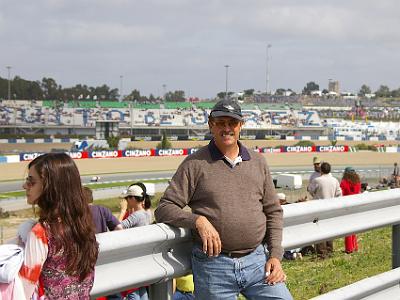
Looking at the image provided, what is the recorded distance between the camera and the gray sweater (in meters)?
3.14

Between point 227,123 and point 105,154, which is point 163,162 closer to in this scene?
point 105,154

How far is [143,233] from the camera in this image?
2.88m

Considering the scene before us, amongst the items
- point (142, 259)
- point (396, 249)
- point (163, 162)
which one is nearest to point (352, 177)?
point (396, 249)

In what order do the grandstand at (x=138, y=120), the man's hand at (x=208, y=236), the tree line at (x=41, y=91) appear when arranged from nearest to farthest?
the man's hand at (x=208, y=236), the grandstand at (x=138, y=120), the tree line at (x=41, y=91)

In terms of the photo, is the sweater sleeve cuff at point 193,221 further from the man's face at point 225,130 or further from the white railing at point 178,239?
the man's face at point 225,130

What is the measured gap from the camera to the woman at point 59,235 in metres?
2.51

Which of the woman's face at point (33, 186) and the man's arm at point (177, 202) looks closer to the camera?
the woman's face at point (33, 186)

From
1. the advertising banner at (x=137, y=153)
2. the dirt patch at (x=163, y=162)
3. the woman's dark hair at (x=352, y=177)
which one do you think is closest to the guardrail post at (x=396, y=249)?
the woman's dark hair at (x=352, y=177)

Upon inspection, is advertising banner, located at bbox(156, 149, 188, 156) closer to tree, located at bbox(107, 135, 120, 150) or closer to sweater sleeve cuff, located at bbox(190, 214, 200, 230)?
tree, located at bbox(107, 135, 120, 150)

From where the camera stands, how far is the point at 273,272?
3.26 metres

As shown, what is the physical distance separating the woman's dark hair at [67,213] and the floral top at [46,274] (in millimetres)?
28

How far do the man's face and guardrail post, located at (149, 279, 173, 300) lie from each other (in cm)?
78

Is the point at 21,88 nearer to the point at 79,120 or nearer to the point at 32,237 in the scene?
the point at 79,120

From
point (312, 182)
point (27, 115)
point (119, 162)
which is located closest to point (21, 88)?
point (27, 115)
